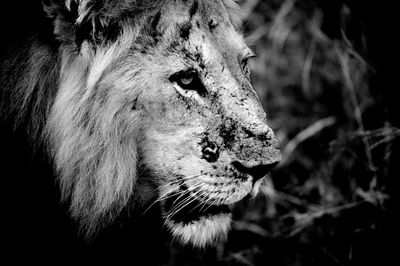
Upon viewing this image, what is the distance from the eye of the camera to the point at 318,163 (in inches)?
143

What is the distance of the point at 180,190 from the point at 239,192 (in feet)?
0.98

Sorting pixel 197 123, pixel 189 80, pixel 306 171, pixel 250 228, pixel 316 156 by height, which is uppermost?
pixel 189 80

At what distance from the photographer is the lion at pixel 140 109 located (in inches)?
81.9

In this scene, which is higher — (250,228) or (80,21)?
(80,21)

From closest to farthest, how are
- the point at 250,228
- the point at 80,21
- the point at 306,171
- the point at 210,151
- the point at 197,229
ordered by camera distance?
1. the point at 80,21
2. the point at 210,151
3. the point at 197,229
4. the point at 250,228
5. the point at 306,171

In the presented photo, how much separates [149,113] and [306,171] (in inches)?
83.9

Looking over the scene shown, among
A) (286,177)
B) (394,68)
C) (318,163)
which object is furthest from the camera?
(286,177)

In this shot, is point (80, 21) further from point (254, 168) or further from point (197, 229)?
point (197, 229)

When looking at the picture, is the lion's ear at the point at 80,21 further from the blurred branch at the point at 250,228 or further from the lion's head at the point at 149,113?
the blurred branch at the point at 250,228

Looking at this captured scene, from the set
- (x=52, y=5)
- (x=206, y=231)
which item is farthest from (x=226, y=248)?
(x=52, y=5)

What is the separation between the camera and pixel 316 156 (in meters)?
3.85

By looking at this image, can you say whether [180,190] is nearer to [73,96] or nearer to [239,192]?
[239,192]

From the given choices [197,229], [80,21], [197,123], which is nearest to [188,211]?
[197,229]

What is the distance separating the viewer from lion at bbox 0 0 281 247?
2.08m
